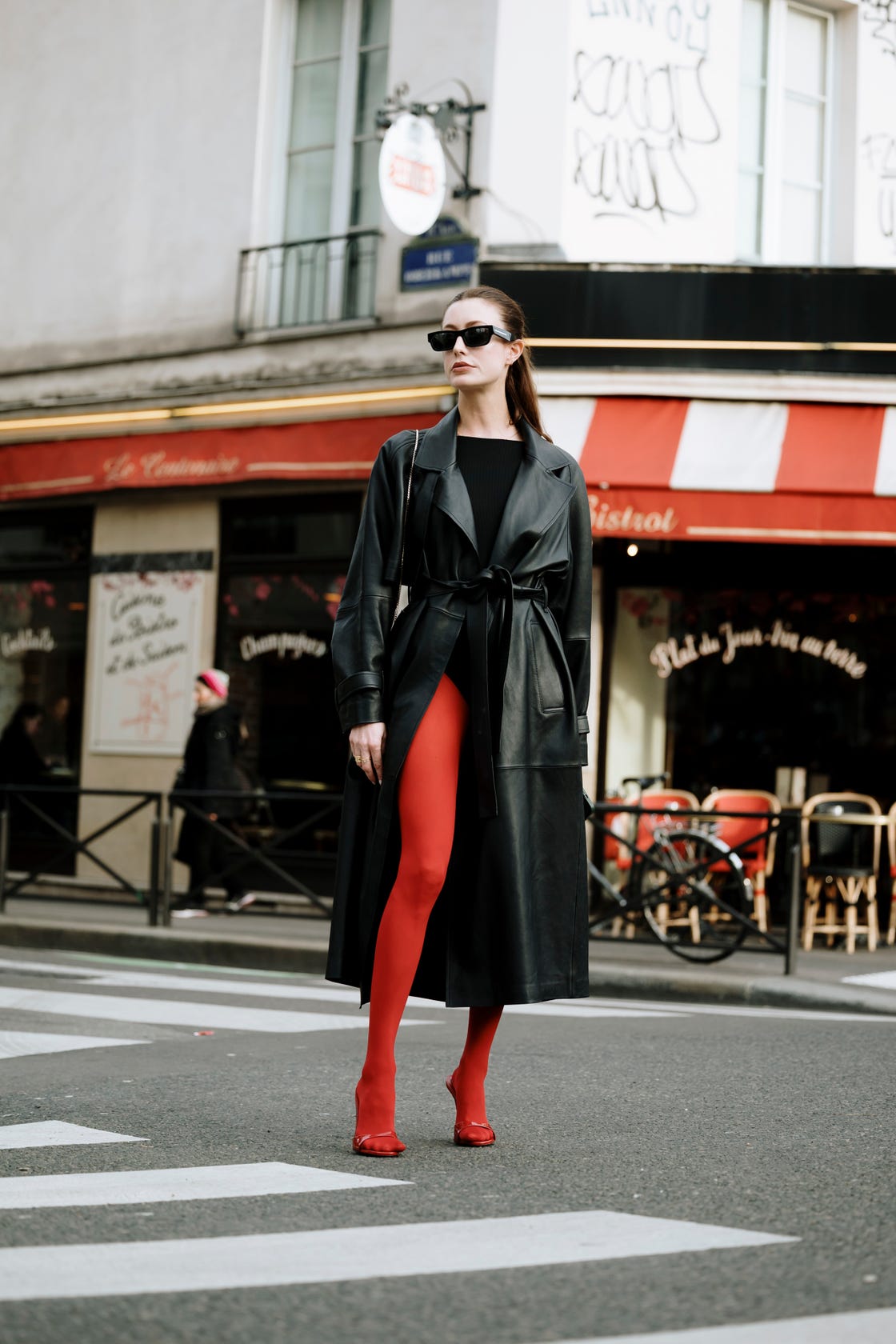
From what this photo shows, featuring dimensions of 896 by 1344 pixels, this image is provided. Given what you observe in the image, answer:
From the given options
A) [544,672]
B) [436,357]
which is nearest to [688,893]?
[436,357]

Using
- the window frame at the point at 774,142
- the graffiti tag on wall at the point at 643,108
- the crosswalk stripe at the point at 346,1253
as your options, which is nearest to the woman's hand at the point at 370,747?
the crosswalk stripe at the point at 346,1253

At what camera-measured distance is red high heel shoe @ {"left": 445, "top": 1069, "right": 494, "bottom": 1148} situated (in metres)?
4.32

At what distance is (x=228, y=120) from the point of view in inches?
592

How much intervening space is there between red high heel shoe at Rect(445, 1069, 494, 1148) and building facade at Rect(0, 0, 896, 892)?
841 centimetres

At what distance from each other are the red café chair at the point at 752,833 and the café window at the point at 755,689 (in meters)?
0.36

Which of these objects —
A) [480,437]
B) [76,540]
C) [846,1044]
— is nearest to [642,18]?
[76,540]

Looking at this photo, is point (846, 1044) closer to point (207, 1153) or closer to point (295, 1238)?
point (207, 1153)

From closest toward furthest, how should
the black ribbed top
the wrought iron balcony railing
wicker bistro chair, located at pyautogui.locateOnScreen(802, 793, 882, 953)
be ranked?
the black ribbed top
wicker bistro chair, located at pyautogui.locateOnScreen(802, 793, 882, 953)
the wrought iron balcony railing

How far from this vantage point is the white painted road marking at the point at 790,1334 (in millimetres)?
2672

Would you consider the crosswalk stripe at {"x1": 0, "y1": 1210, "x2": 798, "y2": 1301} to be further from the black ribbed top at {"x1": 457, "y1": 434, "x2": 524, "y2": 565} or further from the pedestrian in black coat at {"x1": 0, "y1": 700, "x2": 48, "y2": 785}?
the pedestrian in black coat at {"x1": 0, "y1": 700, "x2": 48, "y2": 785}

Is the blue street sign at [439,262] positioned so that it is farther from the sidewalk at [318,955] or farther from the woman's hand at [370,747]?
the woman's hand at [370,747]

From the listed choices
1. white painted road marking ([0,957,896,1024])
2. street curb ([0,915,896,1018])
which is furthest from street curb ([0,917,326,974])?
white painted road marking ([0,957,896,1024])

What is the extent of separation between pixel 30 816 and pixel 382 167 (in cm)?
520

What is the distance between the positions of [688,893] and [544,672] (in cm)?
674
